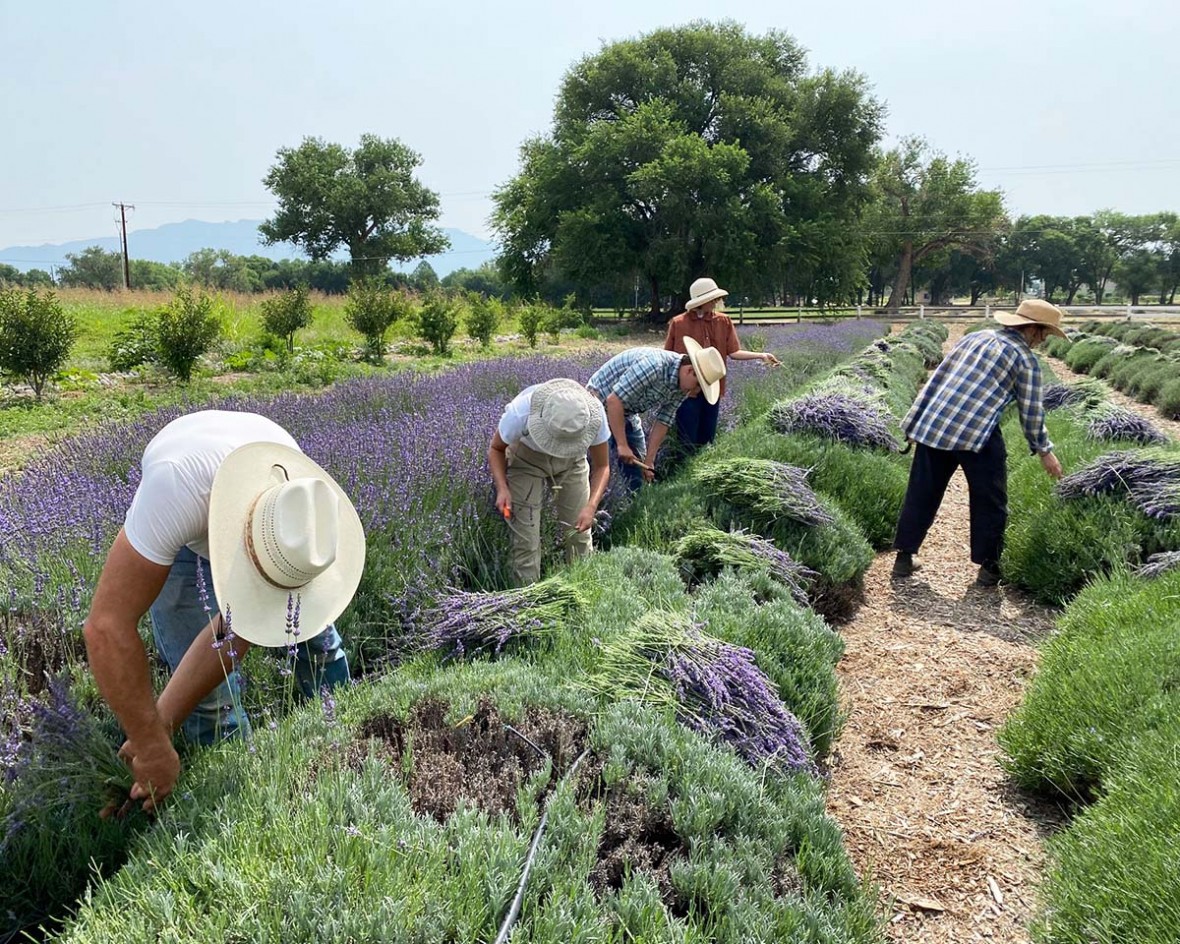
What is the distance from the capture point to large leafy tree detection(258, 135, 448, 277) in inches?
1854

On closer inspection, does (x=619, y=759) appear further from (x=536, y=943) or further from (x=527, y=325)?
(x=527, y=325)

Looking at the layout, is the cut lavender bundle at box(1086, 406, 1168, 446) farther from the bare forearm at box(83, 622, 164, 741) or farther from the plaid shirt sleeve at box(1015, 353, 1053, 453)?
the bare forearm at box(83, 622, 164, 741)

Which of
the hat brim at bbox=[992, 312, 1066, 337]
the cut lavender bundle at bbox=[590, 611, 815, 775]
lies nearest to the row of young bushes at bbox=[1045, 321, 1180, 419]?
the hat brim at bbox=[992, 312, 1066, 337]

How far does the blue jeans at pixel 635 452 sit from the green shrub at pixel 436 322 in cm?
1278

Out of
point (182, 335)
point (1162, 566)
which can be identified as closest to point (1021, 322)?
point (1162, 566)

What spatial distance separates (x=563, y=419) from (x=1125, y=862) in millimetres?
2306

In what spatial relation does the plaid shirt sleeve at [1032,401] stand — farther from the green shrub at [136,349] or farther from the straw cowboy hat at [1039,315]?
the green shrub at [136,349]

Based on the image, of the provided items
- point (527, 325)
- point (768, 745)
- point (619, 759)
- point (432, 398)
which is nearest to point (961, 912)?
point (768, 745)

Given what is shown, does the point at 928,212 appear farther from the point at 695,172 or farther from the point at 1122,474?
the point at 1122,474

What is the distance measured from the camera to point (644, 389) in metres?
4.44

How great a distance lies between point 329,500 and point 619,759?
977 millimetres

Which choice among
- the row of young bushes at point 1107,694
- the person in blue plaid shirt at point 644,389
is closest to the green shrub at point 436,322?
the person in blue plaid shirt at point 644,389

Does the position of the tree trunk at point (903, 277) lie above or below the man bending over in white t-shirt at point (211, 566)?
above

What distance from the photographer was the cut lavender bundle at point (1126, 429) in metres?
5.92
